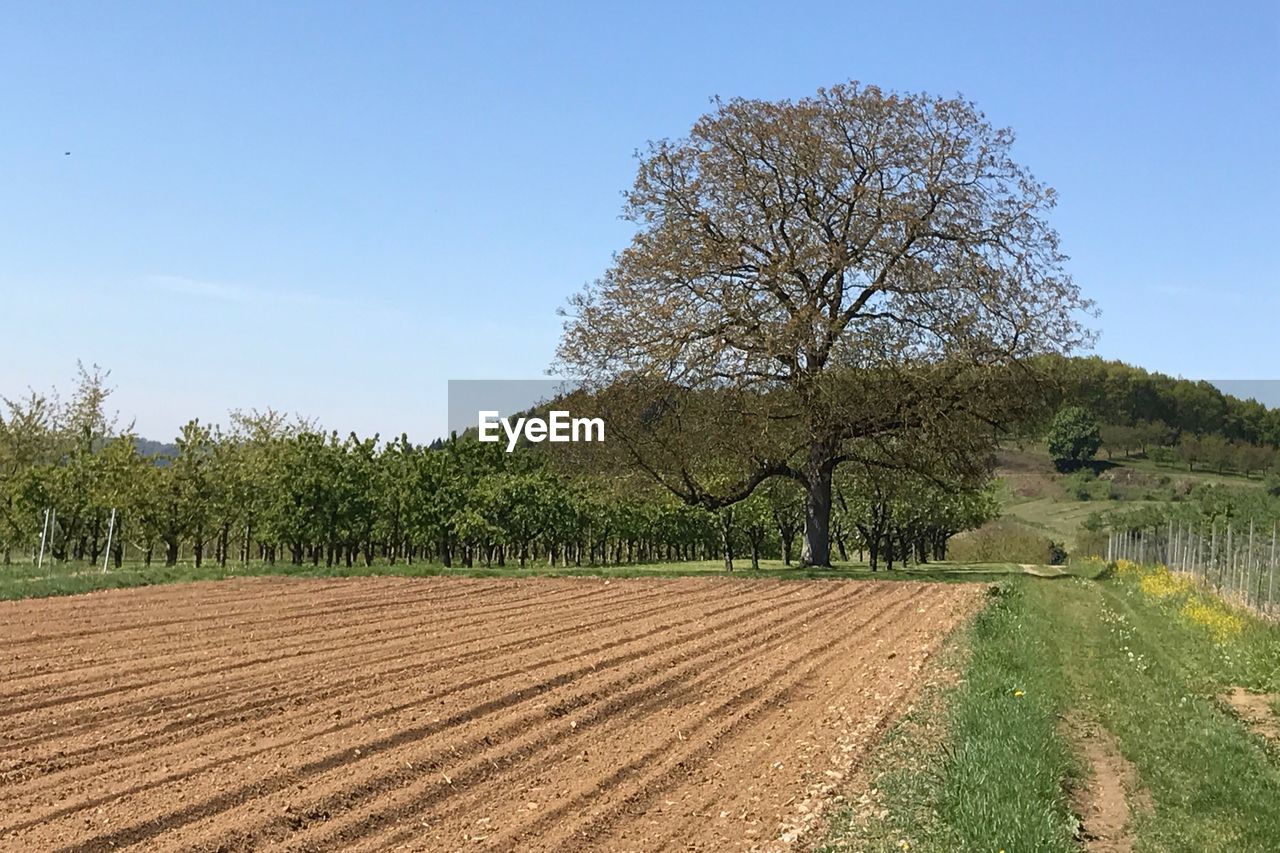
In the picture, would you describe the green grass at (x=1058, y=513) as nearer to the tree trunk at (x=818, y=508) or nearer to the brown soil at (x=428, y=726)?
the tree trunk at (x=818, y=508)

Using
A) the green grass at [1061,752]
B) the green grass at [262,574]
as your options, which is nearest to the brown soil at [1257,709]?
the green grass at [1061,752]

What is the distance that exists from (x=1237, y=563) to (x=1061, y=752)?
73.2ft

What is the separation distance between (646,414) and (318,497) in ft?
54.6

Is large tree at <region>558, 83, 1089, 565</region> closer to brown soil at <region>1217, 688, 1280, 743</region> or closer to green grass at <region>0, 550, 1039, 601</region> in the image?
green grass at <region>0, 550, 1039, 601</region>

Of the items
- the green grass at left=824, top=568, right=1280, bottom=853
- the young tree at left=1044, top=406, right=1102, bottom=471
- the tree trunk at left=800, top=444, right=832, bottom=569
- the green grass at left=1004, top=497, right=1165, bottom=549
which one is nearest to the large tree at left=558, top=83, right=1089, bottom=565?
the tree trunk at left=800, top=444, right=832, bottom=569

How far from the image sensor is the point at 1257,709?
11445 millimetres

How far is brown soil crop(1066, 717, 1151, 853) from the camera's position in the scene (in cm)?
671

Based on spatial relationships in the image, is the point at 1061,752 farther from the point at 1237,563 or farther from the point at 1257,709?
the point at 1237,563

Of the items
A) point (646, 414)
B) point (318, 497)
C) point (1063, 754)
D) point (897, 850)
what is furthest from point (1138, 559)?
point (897, 850)

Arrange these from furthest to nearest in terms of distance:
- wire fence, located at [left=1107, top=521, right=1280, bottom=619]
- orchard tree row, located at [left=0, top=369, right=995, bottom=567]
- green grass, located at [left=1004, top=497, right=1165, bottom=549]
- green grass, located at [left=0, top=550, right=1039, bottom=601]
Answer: green grass, located at [left=1004, top=497, right=1165, bottom=549] → orchard tree row, located at [left=0, top=369, right=995, bottom=567] → green grass, located at [left=0, top=550, right=1039, bottom=601] → wire fence, located at [left=1107, top=521, right=1280, bottom=619]

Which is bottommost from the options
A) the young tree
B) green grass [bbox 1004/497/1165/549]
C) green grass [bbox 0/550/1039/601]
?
green grass [bbox 0/550/1039/601]

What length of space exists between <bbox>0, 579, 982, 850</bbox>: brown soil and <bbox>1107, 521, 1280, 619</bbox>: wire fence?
305 inches

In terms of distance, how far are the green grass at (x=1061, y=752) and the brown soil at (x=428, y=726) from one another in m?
0.55

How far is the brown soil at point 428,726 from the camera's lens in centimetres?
645
